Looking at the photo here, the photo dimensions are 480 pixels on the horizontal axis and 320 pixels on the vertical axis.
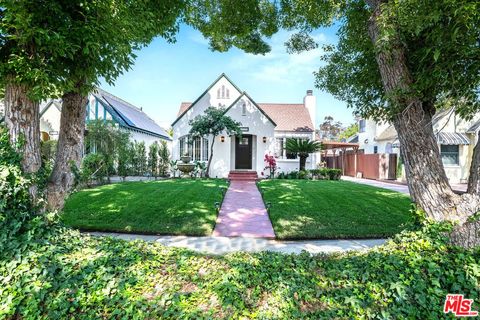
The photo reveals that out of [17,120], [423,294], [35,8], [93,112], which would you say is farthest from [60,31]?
[93,112]

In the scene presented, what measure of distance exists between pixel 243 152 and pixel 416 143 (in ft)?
48.8

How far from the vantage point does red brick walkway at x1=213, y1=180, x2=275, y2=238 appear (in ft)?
21.3

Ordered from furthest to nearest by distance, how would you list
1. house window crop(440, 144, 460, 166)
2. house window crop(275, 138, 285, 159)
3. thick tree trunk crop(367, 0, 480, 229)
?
house window crop(275, 138, 285, 159), house window crop(440, 144, 460, 166), thick tree trunk crop(367, 0, 480, 229)

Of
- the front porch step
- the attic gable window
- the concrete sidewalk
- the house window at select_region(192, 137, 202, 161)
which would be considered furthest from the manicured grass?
the attic gable window

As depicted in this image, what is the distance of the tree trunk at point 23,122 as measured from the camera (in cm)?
365

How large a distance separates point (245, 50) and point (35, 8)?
279 inches

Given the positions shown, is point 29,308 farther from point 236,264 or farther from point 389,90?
point 389,90

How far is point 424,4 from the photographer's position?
10.7 feet

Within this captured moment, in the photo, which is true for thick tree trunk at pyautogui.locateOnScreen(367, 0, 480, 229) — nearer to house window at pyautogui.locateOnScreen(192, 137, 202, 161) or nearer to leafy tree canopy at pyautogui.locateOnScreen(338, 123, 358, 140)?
house window at pyautogui.locateOnScreen(192, 137, 202, 161)

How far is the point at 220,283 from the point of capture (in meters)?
3.00

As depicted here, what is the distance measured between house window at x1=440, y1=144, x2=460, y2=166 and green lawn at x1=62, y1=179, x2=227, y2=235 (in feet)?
56.6

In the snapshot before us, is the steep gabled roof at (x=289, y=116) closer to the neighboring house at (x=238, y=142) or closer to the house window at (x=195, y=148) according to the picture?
the neighboring house at (x=238, y=142)

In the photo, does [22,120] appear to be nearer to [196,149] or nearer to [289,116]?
[196,149]

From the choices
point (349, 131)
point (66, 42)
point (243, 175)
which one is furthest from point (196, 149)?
point (349, 131)
